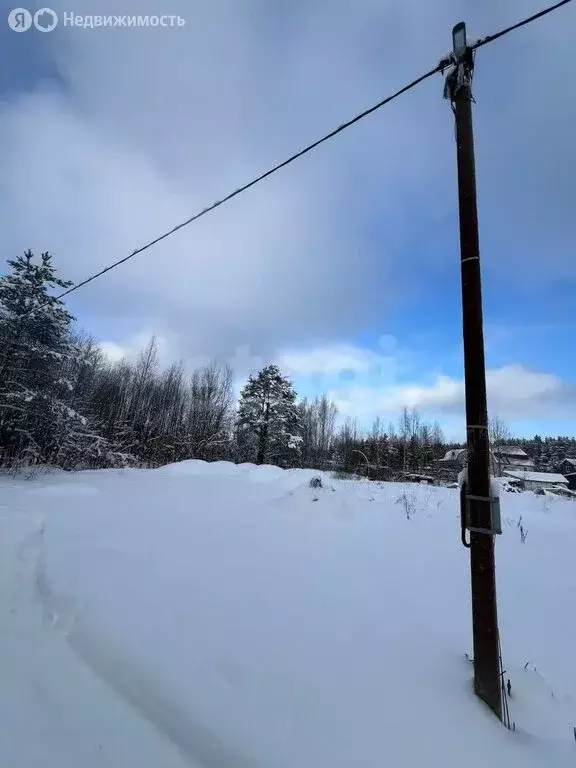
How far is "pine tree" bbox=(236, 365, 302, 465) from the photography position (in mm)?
32812

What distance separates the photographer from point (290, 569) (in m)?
4.43

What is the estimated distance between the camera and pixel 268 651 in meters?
2.74

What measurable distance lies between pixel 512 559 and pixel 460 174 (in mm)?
5027

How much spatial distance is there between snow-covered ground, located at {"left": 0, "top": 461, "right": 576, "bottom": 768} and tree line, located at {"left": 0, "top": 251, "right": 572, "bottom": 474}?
631 cm

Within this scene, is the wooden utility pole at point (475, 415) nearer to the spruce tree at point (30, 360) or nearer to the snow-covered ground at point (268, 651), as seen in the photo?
the snow-covered ground at point (268, 651)

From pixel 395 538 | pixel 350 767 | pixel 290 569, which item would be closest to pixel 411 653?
pixel 350 767

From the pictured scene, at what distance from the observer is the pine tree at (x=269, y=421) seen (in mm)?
32812

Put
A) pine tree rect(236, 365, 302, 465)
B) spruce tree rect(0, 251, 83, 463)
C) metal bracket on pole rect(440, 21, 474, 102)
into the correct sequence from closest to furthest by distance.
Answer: metal bracket on pole rect(440, 21, 474, 102) < spruce tree rect(0, 251, 83, 463) < pine tree rect(236, 365, 302, 465)

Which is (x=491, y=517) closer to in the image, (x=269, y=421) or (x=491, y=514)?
(x=491, y=514)

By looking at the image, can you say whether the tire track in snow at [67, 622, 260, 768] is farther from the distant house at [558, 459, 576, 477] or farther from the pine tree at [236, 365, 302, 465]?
the distant house at [558, 459, 576, 477]

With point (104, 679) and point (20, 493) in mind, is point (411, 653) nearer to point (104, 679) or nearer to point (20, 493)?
point (104, 679)

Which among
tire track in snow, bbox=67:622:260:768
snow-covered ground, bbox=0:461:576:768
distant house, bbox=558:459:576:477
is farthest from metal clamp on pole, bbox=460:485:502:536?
distant house, bbox=558:459:576:477

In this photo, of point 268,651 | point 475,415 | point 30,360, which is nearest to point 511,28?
point 475,415

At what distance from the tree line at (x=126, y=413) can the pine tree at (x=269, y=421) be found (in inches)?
3.6
